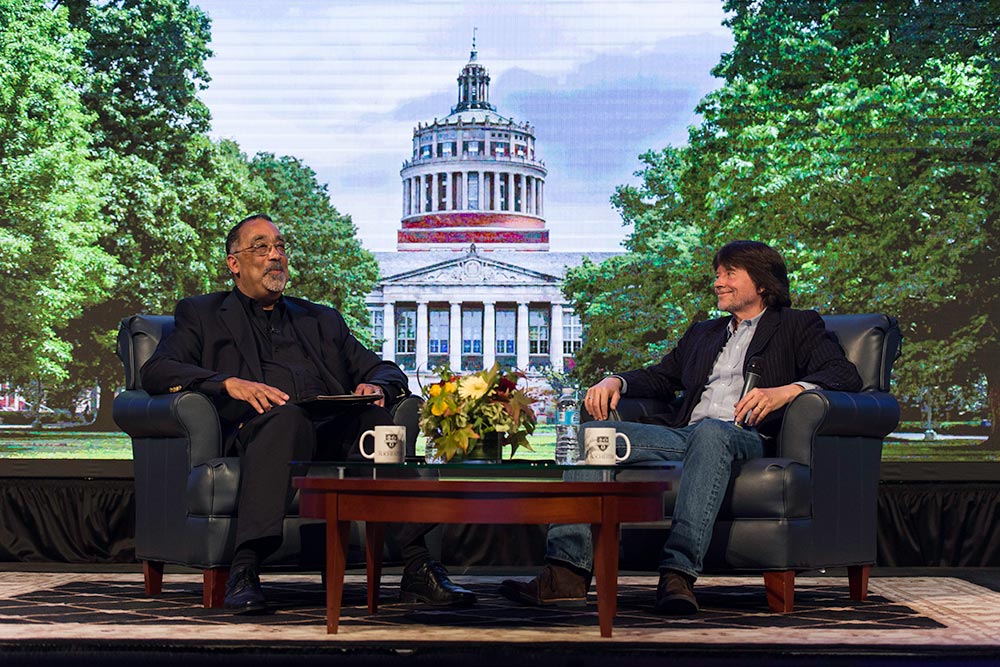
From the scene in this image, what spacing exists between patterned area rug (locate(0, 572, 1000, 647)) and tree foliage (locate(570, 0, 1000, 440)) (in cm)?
592

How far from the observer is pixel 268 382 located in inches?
151

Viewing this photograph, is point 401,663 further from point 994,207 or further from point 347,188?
point 994,207

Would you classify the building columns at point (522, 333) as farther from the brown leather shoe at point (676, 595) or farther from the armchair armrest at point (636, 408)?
the brown leather shoe at point (676, 595)

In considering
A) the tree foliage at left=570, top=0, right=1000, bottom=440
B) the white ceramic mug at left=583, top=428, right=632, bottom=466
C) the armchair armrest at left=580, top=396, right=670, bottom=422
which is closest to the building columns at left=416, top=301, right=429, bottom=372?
the tree foliage at left=570, top=0, right=1000, bottom=440

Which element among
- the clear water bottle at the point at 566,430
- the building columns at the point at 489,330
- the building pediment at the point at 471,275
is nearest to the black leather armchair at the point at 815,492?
the clear water bottle at the point at 566,430

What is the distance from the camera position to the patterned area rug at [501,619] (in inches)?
113

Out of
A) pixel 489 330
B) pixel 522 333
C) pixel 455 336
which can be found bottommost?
pixel 455 336

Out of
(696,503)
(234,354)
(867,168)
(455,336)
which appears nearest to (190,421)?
(234,354)

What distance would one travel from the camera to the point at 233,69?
869 centimetres

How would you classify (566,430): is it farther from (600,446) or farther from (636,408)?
(636,408)

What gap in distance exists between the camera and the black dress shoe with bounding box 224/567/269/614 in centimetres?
326

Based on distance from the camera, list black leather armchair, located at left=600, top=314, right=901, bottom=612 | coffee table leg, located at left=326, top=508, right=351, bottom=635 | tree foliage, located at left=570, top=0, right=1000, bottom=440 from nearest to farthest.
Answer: coffee table leg, located at left=326, top=508, right=351, bottom=635 → black leather armchair, located at left=600, top=314, right=901, bottom=612 → tree foliage, located at left=570, top=0, right=1000, bottom=440

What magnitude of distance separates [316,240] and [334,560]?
11149mm

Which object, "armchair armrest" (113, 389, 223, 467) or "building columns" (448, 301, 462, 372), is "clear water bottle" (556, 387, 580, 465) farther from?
"building columns" (448, 301, 462, 372)
